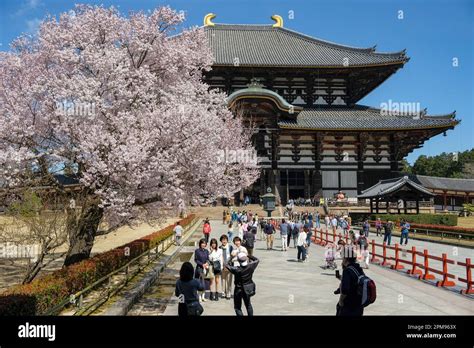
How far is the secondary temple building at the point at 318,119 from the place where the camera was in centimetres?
5066

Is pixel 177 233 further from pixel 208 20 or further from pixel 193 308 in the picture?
pixel 208 20

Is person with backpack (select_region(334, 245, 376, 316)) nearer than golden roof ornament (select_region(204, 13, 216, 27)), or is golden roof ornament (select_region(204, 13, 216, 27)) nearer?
person with backpack (select_region(334, 245, 376, 316))

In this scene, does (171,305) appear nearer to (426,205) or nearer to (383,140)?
(426,205)

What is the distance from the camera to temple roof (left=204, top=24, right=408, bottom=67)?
2175 inches

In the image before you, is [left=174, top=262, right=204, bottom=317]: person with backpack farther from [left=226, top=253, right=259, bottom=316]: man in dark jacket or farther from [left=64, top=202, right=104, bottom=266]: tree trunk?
[left=64, top=202, right=104, bottom=266]: tree trunk

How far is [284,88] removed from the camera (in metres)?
58.0

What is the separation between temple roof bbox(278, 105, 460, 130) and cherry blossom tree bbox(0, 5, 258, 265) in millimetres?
36740

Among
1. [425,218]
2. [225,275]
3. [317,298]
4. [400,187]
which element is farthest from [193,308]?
[425,218]

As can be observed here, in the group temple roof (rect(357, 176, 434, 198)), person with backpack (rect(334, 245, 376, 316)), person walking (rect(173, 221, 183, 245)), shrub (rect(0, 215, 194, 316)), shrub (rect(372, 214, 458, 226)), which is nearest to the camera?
person with backpack (rect(334, 245, 376, 316))

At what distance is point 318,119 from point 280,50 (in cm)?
1409

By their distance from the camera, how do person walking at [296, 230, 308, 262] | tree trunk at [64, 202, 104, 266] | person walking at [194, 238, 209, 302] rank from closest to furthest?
person walking at [194, 238, 209, 302], tree trunk at [64, 202, 104, 266], person walking at [296, 230, 308, 262]

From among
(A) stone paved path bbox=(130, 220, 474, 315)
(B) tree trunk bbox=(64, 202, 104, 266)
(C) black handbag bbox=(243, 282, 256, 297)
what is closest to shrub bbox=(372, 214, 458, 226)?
(A) stone paved path bbox=(130, 220, 474, 315)

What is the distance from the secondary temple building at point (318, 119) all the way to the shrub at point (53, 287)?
122 feet

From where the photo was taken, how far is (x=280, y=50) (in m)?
60.9
